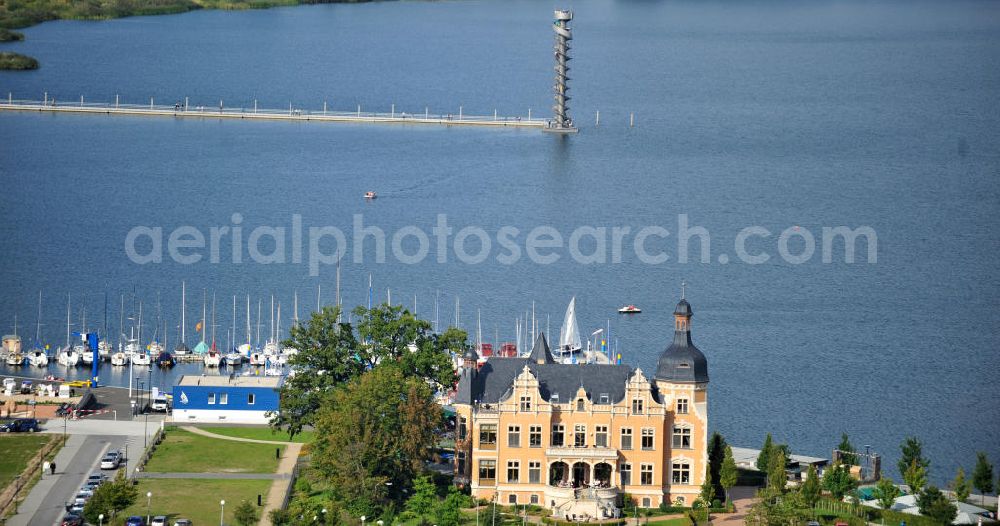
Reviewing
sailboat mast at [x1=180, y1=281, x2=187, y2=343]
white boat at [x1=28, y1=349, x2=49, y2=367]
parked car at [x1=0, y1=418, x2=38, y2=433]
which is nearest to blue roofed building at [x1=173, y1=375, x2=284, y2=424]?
parked car at [x1=0, y1=418, x2=38, y2=433]

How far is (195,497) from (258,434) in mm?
15680

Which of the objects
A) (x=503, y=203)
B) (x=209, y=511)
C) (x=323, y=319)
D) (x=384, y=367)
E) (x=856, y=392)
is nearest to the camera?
(x=209, y=511)

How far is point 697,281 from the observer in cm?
16025

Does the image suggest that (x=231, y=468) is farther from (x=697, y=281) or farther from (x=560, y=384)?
(x=697, y=281)

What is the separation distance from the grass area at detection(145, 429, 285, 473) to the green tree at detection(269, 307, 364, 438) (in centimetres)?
237

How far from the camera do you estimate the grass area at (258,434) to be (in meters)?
116

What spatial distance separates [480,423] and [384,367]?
758 centimetres

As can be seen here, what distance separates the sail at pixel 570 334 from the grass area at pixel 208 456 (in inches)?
1281

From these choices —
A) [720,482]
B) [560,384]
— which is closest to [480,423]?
[560,384]

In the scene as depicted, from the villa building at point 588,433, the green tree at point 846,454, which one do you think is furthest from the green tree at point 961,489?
the villa building at point 588,433

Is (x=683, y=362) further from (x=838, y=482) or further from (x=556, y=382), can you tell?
(x=838, y=482)

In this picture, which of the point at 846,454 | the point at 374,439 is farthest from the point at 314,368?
the point at 846,454

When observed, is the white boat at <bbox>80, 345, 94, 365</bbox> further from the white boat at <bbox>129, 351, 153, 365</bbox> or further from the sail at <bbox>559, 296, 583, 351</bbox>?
the sail at <bbox>559, 296, 583, 351</bbox>

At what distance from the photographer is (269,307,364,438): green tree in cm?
11188
